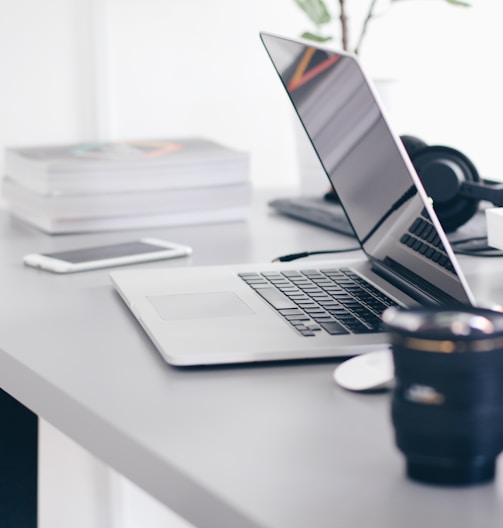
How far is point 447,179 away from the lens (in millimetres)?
1235

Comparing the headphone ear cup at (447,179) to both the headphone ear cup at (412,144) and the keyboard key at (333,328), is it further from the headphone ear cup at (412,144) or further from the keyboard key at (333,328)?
the keyboard key at (333,328)

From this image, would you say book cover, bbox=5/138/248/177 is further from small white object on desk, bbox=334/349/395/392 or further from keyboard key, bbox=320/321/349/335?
small white object on desk, bbox=334/349/395/392

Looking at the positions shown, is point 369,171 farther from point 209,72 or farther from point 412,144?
point 209,72

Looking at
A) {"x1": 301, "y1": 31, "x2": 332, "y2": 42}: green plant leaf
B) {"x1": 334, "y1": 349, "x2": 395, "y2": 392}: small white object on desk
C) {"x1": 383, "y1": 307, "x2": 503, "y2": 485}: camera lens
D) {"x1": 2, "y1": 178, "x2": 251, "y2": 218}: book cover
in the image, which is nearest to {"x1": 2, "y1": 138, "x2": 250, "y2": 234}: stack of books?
{"x1": 2, "y1": 178, "x2": 251, "y2": 218}: book cover

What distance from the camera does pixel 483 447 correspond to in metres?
0.50

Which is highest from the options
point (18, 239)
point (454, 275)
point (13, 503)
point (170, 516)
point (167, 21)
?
point (167, 21)

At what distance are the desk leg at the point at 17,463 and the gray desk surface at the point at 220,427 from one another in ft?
0.69

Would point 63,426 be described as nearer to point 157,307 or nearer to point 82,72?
point 157,307

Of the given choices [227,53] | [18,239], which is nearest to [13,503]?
[18,239]

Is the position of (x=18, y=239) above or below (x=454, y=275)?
below

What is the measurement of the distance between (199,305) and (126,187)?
571 millimetres

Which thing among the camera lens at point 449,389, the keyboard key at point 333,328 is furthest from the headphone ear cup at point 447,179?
the camera lens at point 449,389

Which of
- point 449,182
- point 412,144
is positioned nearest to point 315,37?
point 412,144

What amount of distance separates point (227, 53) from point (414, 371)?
1862mm
